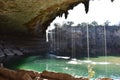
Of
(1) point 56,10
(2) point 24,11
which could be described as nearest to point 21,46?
(1) point 56,10

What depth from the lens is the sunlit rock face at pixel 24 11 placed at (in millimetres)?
13008

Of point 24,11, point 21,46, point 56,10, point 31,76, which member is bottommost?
point 21,46

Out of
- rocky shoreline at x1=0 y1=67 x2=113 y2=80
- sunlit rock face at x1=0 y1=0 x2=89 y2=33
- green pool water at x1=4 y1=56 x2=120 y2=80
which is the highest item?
sunlit rock face at x1=0 y1=0 x2=89 y2=33

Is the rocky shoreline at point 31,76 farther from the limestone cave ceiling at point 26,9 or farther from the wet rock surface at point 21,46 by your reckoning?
the wet rock surface at point 21,46

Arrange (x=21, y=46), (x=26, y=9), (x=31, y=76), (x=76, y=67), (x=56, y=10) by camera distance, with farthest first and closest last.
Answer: (x=21, y=46) < (x=56, y=10) < (x=26, y=9) < (x=76, y=67) < (x=31, y=76)

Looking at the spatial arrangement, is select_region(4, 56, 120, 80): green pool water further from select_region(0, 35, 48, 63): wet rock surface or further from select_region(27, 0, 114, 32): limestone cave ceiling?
select_region(0, 35, 48, 63): wet rock surface

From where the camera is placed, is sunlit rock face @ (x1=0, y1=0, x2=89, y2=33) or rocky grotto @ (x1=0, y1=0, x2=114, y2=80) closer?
rocky grotto @ (x1=0, y1=0, x2=114, y2=80)

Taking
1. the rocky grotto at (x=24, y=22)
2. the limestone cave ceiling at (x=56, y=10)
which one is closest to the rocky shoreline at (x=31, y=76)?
the rocky grotto at (x=24, y=22)

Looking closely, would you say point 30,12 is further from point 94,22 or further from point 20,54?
point 94,22

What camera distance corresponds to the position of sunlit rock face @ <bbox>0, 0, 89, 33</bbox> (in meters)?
Answer: 13.0

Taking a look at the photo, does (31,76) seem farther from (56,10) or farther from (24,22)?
(24,22)

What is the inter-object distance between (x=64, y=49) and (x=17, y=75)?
871 inches

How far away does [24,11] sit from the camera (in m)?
14.4

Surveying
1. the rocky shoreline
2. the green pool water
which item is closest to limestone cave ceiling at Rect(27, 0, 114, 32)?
the green pool water
